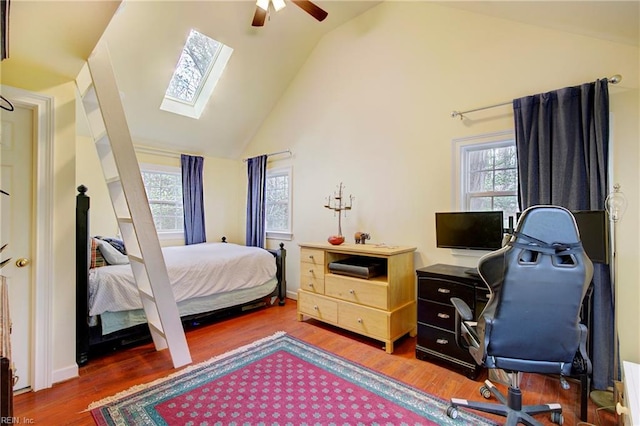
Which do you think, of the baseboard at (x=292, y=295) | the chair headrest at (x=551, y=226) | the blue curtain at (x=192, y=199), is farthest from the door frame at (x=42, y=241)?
the chair headrest at (x=551, y=226)

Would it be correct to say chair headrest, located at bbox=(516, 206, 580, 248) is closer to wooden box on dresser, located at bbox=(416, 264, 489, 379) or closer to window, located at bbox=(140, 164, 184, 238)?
wooden box on dresser, located at bbox=(416, 264, 489, 379)

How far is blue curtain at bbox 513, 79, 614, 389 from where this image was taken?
198 cm

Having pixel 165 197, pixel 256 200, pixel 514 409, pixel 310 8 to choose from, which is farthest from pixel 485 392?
pixel 165 197

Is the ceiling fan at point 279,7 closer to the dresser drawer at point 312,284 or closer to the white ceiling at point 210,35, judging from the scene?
the white ceiling at point 210,35

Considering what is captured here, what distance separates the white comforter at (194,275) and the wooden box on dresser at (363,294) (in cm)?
65

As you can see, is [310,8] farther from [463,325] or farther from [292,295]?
[292,295]

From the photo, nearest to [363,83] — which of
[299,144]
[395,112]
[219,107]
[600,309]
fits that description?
[395,112]

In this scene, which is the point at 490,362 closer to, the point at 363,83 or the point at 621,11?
the point at 621,11

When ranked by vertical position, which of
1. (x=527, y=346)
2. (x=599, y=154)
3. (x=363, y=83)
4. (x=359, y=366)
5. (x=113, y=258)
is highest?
(x=363, y=83)

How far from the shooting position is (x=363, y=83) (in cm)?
354

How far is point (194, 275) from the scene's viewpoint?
10.1 feet

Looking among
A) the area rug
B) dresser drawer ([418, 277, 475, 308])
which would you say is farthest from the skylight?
dresser drawer ([418, 277, 475, 308])

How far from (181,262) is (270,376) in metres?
1.57

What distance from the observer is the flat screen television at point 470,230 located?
7.77 feet
